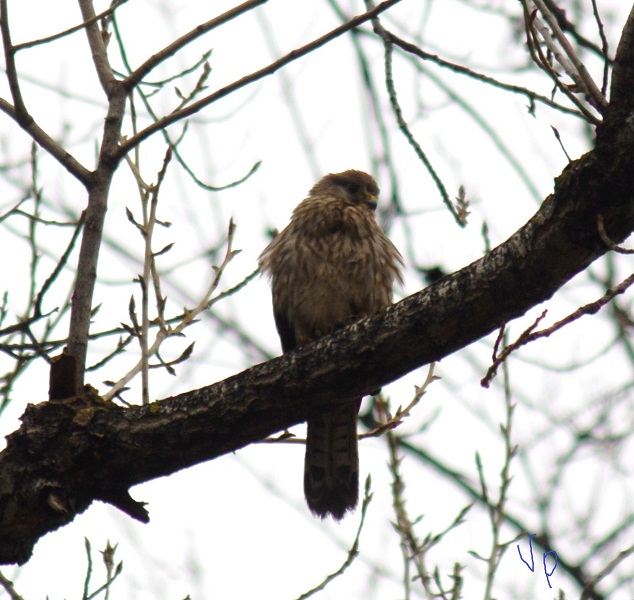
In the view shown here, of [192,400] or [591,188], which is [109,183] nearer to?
[192,400]

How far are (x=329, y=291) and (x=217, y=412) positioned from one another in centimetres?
198

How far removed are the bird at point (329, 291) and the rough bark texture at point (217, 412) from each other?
5.26 feet

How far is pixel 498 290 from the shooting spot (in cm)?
267

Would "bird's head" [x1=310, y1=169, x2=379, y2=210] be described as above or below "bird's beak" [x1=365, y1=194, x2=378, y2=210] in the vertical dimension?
above

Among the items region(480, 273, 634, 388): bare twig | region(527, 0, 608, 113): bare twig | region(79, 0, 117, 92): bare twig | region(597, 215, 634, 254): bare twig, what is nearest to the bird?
region(79, 0, 117, 92): bare twig

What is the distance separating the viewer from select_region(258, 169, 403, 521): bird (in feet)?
15.7

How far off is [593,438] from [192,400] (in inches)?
183

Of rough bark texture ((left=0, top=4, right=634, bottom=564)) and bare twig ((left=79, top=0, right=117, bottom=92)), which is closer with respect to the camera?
rough bark texture ((left=0, top=4, right=634, bottom=564))

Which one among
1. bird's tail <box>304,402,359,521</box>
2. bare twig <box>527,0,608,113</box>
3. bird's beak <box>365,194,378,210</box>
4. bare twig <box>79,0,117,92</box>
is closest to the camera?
bare twig <box>527,0,608,113</box>

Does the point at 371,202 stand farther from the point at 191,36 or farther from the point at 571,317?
the point at 571,317

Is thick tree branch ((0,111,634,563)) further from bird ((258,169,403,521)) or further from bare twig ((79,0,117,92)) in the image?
bird ((258,169,403,521))

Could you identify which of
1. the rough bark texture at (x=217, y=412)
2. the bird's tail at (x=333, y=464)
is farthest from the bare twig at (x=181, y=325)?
the bird's tail at (x=333, y=464)

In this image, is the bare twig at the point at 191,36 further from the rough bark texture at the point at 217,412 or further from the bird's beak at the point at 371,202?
the bird's beak at the point at 371,202

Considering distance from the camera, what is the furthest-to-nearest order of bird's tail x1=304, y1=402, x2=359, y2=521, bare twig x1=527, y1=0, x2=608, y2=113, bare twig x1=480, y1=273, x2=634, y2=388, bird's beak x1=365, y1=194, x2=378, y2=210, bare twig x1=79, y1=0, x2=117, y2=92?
bird's beak x1=365, y1=194, x2=378, y2=210, bird's tail x1=304, y1=402, x2=359, y2=521, bare twig x1=79, y1=0, x2=117, y2=92, bare twig x1=527, y1=0, x2=608, y2=113, bare twig x1=480, y1=273, x2=634, y2=388
